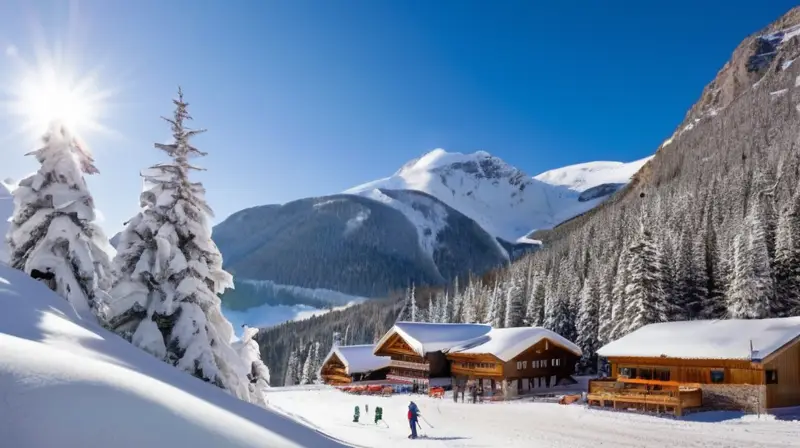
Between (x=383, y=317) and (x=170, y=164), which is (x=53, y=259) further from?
(x=383, y=317)

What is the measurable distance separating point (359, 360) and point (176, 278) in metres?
45.5

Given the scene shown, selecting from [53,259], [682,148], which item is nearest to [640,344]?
[53,259]

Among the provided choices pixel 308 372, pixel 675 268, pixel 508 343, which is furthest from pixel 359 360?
pixel 675 268

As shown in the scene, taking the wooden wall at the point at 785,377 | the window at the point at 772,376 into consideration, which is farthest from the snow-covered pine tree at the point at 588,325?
the window at the point at 772,376

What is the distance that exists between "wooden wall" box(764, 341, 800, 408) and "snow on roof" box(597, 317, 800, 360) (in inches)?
32.1

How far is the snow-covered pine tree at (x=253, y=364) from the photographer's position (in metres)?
19.9

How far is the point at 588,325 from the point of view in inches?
2183

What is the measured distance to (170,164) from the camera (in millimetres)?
18031

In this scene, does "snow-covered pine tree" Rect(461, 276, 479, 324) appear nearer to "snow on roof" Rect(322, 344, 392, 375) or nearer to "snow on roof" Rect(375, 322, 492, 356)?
"snow on roof" Rect(322, 344, 392, 375)

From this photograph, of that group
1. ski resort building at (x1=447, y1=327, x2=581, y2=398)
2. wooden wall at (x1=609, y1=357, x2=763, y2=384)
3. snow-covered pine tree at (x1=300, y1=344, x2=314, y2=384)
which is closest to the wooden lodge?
ski resort building at (x1=447, y1=327, x2=581, y2=398)

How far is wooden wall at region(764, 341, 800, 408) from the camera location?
29094 millimetres

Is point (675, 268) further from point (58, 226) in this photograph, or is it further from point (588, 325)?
point (58, 226)

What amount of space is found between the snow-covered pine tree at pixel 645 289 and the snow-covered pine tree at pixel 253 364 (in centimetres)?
3223

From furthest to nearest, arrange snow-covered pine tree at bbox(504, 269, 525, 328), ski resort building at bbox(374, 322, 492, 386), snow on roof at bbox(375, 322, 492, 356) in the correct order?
snow-covered pine tree at bbox(504, 269, 525, 328), ski resort building at bbox(374, 322, 492, 386), snow on roof at bbox(375, 322, 492, 356)
